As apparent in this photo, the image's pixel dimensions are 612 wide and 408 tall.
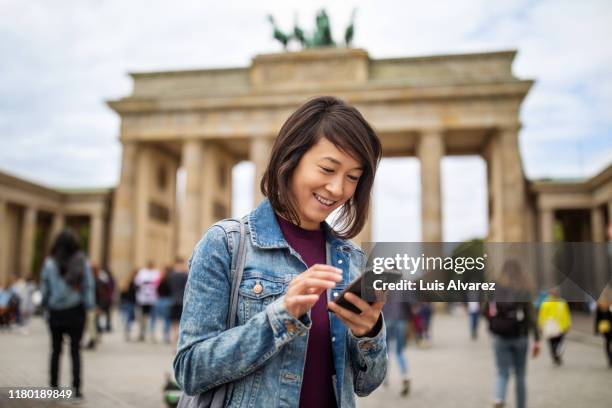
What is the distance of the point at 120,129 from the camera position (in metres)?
41.3

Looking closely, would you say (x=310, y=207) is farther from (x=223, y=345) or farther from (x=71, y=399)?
(x=71, y=399)

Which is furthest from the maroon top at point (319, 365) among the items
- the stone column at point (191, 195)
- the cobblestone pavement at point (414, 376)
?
→ the stone column at point (191, 195)

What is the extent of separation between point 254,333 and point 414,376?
1045cm

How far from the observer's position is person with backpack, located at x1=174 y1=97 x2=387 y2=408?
196 centimetres

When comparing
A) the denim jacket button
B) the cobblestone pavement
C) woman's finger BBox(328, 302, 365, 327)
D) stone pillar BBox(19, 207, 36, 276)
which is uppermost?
stone pillar BBox(19, 207, 36, 276)

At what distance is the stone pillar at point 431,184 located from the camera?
3772 centimetres

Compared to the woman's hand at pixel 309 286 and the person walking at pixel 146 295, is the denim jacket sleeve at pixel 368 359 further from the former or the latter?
the person walking at pixel 146 295

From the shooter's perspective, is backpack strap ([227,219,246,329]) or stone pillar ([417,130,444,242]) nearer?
backpack strap ([227,219,246,329])

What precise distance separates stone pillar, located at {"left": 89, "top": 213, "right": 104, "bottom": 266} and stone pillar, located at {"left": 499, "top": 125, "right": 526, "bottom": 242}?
29.7 metres

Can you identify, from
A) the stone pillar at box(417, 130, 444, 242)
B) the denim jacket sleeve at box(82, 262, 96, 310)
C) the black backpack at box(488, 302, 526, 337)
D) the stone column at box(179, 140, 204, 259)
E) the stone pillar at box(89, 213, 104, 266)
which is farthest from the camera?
the stone pillar at box(89, 213, 104, 266)

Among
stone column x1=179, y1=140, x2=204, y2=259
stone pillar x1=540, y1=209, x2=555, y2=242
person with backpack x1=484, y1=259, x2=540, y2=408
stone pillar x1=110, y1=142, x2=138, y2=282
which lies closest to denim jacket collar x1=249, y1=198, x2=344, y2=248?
person with backpack x1=484, y1=259, x2=540, y2=408

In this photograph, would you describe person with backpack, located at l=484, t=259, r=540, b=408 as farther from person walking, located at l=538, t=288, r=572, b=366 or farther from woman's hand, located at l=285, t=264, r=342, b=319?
woman's hand, located at l=285, t=264, r=342, b=319

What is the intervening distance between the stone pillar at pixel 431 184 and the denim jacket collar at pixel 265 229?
3619 centimetres

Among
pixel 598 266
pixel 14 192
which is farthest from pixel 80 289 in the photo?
pixel 14 192
